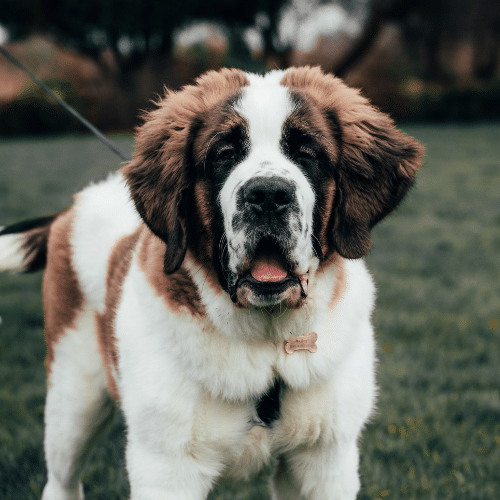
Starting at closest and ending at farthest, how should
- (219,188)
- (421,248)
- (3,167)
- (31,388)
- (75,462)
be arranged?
(219,188) → (75,462) → (31,388) → (421,248) → (3,167)

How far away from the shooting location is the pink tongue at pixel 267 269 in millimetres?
2084

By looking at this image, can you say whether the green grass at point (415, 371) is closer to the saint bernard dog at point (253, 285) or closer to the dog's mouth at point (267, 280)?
the saint bernard dog at point (253, 285)

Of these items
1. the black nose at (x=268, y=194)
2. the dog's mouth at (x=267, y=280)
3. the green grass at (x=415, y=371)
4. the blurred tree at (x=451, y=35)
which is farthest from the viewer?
the blurred tree at (x=451, y=35)

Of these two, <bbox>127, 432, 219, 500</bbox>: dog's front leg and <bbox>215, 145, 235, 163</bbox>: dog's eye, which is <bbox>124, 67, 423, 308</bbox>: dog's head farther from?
<bbox>127, 432, 219, 500</bbox>: dog's front leg

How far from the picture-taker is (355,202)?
7.59 ft

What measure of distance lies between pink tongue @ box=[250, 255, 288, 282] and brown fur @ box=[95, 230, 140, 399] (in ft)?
2.28

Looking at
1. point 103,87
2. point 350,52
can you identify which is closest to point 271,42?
point 350,52

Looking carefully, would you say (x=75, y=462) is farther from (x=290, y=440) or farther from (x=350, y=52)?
(x=350, y=52)

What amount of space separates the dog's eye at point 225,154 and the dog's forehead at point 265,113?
0.09 m

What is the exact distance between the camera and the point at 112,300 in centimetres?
255

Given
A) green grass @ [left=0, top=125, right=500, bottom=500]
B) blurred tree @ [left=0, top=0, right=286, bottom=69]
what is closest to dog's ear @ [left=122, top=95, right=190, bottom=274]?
green grass @ [left=0, top=125, right=500, bottom=500]

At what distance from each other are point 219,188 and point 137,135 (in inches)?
23.3

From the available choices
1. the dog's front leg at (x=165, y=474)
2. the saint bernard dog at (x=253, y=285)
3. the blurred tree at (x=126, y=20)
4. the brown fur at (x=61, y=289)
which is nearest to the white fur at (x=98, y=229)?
the brown fur at (x=61, y=289)

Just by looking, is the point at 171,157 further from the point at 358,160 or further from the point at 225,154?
the point at 358,160
